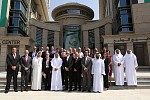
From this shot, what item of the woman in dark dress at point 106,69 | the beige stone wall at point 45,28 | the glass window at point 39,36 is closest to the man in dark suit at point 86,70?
the woman in dark dress at point 106,69

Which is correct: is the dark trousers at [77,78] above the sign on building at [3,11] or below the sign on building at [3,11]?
below

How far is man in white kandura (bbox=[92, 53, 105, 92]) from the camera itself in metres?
8.20

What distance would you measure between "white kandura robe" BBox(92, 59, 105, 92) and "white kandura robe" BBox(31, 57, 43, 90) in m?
2.65

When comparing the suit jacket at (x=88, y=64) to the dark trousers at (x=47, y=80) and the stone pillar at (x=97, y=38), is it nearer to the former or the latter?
the dark trousers at (x=47, y=80)

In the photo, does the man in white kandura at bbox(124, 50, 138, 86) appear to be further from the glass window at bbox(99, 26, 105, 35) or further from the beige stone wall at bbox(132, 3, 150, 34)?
the glass window at bbox(99, 26, 105, 35)

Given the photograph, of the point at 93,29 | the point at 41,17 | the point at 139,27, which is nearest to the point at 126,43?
the point at 139,27

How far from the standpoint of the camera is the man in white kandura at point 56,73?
8695 mm

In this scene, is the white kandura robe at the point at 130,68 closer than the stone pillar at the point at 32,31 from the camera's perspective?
Yes

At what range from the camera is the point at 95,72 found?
27.9 feet

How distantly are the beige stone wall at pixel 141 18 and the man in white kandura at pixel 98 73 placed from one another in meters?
15.2

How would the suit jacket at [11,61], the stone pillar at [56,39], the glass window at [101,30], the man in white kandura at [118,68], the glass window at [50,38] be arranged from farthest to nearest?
1. the stone pillar at [56,39]
2. the glass window at [50,38]
3. the glass window at [101,30]
4. the man in white kandura at [118,68]
5. the suit jacket at [11,61]

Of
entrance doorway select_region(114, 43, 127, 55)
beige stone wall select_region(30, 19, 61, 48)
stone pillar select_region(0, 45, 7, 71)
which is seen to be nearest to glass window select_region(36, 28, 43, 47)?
beige stone wall select_region(30, 19, 61, 48)

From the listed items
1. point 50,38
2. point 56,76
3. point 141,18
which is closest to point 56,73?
point 56,76

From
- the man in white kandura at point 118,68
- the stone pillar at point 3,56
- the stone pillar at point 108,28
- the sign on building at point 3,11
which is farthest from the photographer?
the stone pillar at point 108,28
